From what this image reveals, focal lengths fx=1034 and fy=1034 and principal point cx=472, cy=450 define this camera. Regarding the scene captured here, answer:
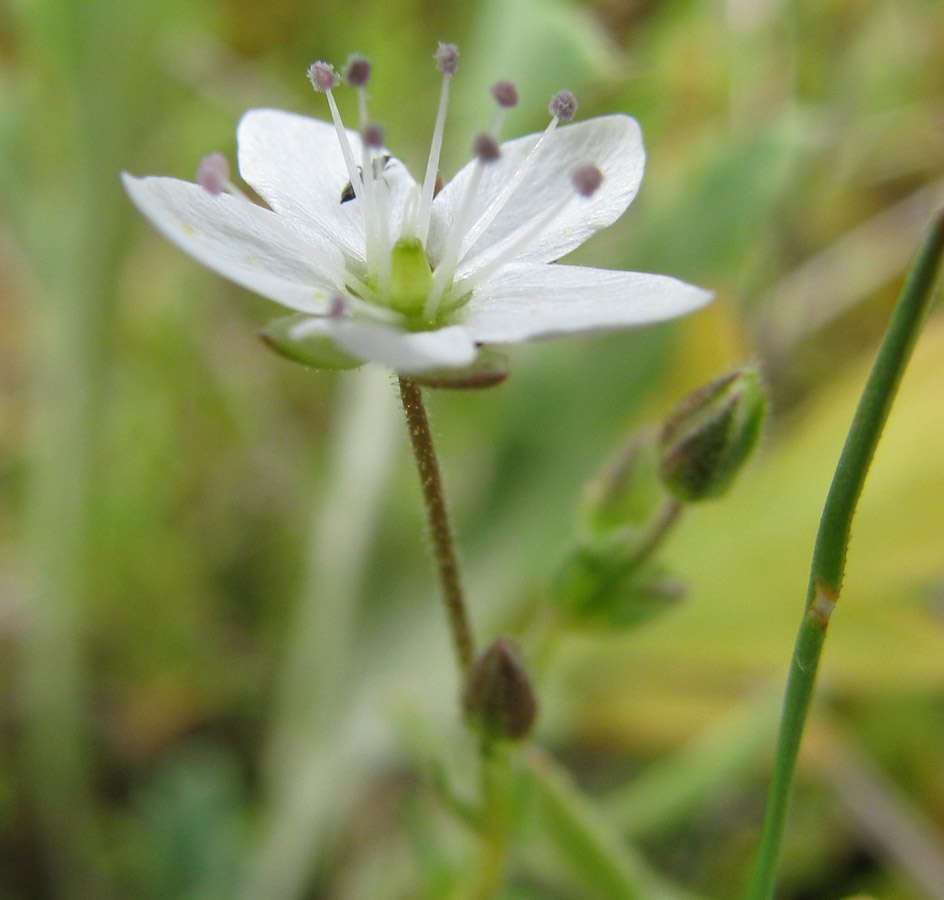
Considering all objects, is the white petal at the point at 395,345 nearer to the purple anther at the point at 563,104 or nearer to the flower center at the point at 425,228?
the flower center at the point at 425,228

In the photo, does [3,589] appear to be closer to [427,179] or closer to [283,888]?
[283,888]

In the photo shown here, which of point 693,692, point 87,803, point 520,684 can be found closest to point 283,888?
point 87,803

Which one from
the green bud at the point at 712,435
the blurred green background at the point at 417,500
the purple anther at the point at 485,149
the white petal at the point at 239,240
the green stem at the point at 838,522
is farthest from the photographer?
the blurred green background at the point at 417,500

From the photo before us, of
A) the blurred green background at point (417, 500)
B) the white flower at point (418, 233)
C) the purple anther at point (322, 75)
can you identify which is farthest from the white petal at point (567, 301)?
the blurred green background at point (417, 500)

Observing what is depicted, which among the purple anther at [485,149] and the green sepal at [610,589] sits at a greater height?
Answer: the purple anther at [485,149]

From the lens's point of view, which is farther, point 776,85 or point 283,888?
point 776,85

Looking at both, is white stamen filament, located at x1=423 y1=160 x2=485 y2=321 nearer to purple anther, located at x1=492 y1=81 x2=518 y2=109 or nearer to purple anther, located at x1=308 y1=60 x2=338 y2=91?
purple anther, located at x1=492 y1=81 x2=518 y2=109

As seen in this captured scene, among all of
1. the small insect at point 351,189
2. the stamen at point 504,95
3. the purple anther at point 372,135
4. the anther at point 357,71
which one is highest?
the anther at point 357,71
